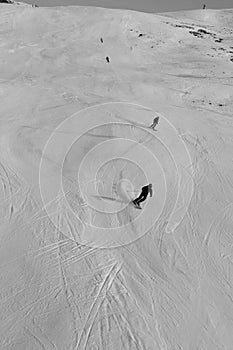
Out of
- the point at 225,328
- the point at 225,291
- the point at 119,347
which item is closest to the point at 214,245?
the point at 225,291

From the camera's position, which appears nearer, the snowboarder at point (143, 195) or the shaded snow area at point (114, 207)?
the shaded snow area at point (114, 207)

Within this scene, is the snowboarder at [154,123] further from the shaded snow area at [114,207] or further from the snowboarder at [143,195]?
the snowboarder at [143,195]

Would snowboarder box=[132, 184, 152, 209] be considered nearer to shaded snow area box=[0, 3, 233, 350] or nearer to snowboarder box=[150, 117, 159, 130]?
shaded snow area box=[0, 3, 233, 350]

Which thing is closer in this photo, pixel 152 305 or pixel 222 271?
pixel 152 305

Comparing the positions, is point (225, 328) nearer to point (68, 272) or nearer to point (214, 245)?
point (214, 245)

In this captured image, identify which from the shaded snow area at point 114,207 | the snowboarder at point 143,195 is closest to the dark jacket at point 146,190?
the snowboarder at point 143,195

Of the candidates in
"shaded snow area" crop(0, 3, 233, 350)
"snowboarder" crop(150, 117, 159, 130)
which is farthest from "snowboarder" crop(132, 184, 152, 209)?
"snowboarder" crop(150, 117, 159, 130)

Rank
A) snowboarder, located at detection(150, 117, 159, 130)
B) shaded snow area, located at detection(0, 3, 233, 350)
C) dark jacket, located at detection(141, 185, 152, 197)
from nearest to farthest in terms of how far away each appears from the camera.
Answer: shaded snow area, located at detection(0, 3, 233, 350), dark jacket, located at detection(141, 185, 152, 197), snowboarder, located at detection(150, 117, 159, 130)

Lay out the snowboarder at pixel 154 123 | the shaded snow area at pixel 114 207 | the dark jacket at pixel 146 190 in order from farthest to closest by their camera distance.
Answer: the snowboarder at pixel 154 123, the dark jacket at pixel 146 190, the shaded snow area at pixel 114 207
